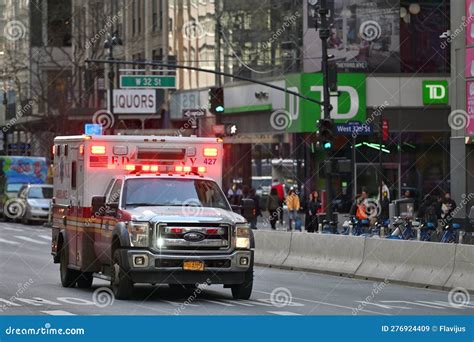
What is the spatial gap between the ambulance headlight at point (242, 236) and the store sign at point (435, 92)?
39653 mm

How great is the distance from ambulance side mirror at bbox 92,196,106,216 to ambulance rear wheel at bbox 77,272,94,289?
2041 mm

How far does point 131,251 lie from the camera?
64.1 ft

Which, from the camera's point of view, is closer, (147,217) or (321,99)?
(147,217)

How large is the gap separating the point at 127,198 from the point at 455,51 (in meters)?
30.6

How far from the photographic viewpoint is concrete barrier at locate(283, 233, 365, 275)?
27.9 m

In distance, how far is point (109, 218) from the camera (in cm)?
2072

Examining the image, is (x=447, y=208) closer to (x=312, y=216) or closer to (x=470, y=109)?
(x=312, y=216)

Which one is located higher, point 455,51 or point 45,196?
point 455,51

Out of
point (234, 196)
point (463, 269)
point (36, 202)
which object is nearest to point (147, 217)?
point (463, 269)

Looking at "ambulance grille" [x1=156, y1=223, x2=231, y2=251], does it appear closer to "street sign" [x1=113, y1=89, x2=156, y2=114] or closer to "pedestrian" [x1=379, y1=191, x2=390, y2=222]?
"pedestrian" [x1=379, y1=191, x2=390, y2=222]

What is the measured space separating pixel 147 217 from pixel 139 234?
29cm

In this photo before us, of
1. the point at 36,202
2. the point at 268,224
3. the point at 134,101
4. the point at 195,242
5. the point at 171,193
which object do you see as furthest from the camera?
the point at 134,101
